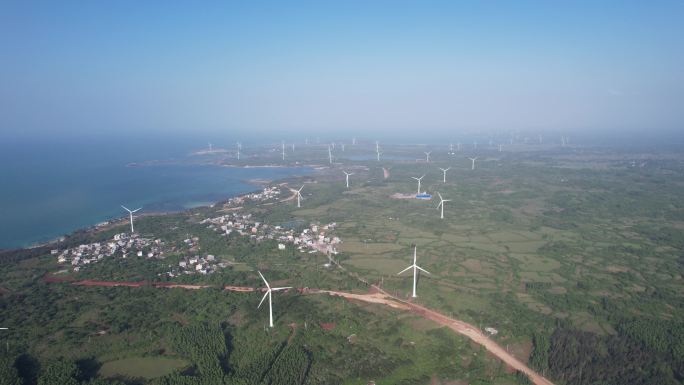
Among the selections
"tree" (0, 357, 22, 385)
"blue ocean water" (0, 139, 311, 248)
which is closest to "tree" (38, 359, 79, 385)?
"tree" (0, 357, 22, 385)

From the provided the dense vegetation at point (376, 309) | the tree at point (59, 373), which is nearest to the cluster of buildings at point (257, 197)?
the dense vegetation at point (376, 309)

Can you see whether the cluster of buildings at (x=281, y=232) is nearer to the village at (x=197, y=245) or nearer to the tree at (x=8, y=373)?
the village at (x=197, y=245)

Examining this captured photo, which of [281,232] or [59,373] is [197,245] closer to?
[281,232]

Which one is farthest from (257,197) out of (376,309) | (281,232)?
(376,309)

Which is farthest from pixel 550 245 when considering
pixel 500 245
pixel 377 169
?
pixel 377 169

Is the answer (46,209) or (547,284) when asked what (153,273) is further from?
(46,209)

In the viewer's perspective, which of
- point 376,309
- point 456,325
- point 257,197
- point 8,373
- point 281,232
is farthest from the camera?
point 257,197

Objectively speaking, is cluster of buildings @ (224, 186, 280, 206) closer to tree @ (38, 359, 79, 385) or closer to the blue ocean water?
the blue ocean water
